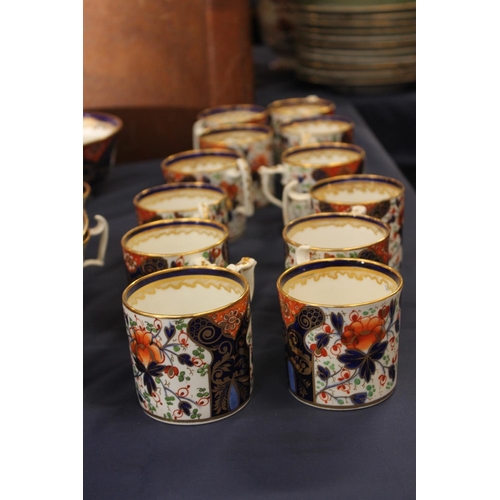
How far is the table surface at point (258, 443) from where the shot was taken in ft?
1.78

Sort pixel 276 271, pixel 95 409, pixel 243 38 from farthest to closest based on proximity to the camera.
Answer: pixel 243 38 < pixel 276 271 < pixel 95 409

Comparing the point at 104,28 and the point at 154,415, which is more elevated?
the point at 104,28

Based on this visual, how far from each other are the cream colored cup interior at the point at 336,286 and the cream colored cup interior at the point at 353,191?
0.26 metres

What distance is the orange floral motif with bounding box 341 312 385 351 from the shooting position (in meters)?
0.59

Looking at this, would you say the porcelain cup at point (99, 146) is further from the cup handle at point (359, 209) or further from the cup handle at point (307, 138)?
the cup handle at point (359, 209)

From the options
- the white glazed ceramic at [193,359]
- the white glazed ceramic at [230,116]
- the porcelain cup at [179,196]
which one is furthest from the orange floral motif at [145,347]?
the white glazed ceramic at [230,116]

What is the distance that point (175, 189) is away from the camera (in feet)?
3.28

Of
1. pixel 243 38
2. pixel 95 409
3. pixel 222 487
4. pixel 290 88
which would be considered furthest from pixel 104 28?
pixel 222 487

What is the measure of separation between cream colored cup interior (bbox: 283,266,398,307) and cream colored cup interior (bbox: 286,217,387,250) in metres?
0.12

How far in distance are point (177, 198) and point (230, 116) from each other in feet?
1.25

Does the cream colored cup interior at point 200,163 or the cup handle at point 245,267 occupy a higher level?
the cup handle at point 245,267

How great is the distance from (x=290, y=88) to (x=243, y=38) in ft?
1.50

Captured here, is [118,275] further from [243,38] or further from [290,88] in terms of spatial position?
[290,88]

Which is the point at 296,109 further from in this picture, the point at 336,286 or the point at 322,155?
the point at 336,286
